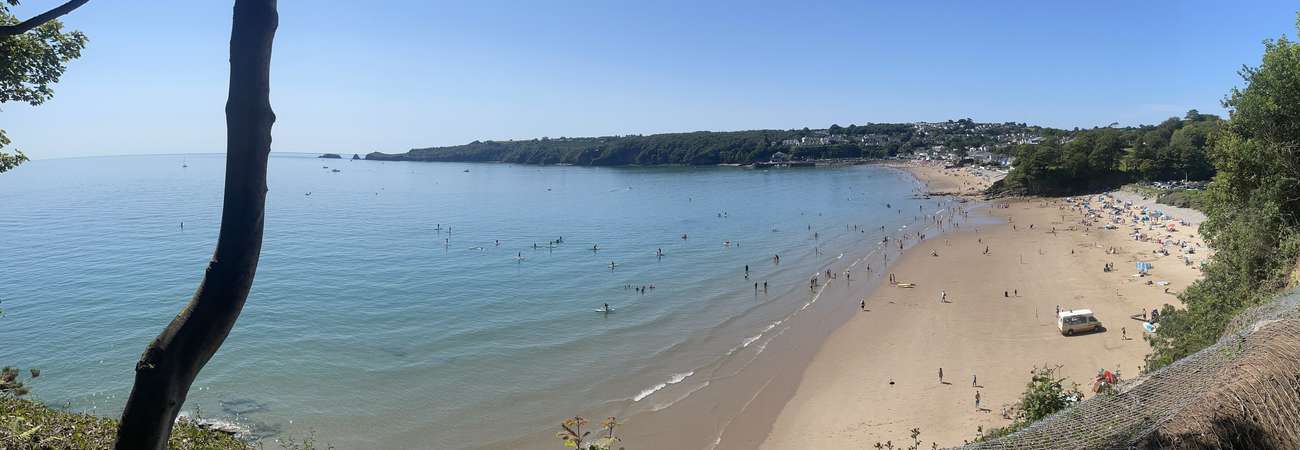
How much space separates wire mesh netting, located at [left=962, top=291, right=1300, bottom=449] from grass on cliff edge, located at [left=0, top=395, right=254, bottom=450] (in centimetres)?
752

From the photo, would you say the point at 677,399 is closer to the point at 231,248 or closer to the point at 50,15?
the point at 231,248

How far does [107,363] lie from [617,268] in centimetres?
2514

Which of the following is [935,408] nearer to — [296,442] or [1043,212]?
[296,442]

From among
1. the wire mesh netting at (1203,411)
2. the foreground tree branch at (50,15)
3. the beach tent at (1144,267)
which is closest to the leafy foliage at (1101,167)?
the beach tent at (1144,267)

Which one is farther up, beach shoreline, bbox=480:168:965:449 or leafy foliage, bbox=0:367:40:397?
leafy foliage, bbox=0:367:40:397

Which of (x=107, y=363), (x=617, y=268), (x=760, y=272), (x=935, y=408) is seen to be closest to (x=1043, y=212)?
(x=760, y=272)

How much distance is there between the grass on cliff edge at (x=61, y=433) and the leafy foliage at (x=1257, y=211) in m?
14.1

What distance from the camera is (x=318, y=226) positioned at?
62.0 metres

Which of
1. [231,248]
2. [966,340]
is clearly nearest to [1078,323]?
[966,340]

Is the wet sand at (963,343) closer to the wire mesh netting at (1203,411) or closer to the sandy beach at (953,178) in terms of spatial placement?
the wire mesh netting at (1203,411)

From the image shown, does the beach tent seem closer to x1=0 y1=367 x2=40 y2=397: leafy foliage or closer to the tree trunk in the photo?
the tree trunk

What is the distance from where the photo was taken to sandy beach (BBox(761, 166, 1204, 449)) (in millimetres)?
18234

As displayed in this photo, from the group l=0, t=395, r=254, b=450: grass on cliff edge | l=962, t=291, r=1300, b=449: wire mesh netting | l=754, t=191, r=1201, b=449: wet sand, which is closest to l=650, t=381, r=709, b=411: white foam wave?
l=754, t=191, r=1201, b=449: wet sand

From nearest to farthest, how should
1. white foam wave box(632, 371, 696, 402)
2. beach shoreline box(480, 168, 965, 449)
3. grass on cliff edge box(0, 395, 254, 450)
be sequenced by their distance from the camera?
grass on cliff edge box(0, 395, 254, 450)
beach shoreline box(480, 168, 965, 449)
white foam wave box(632, 371, 696, 402)
